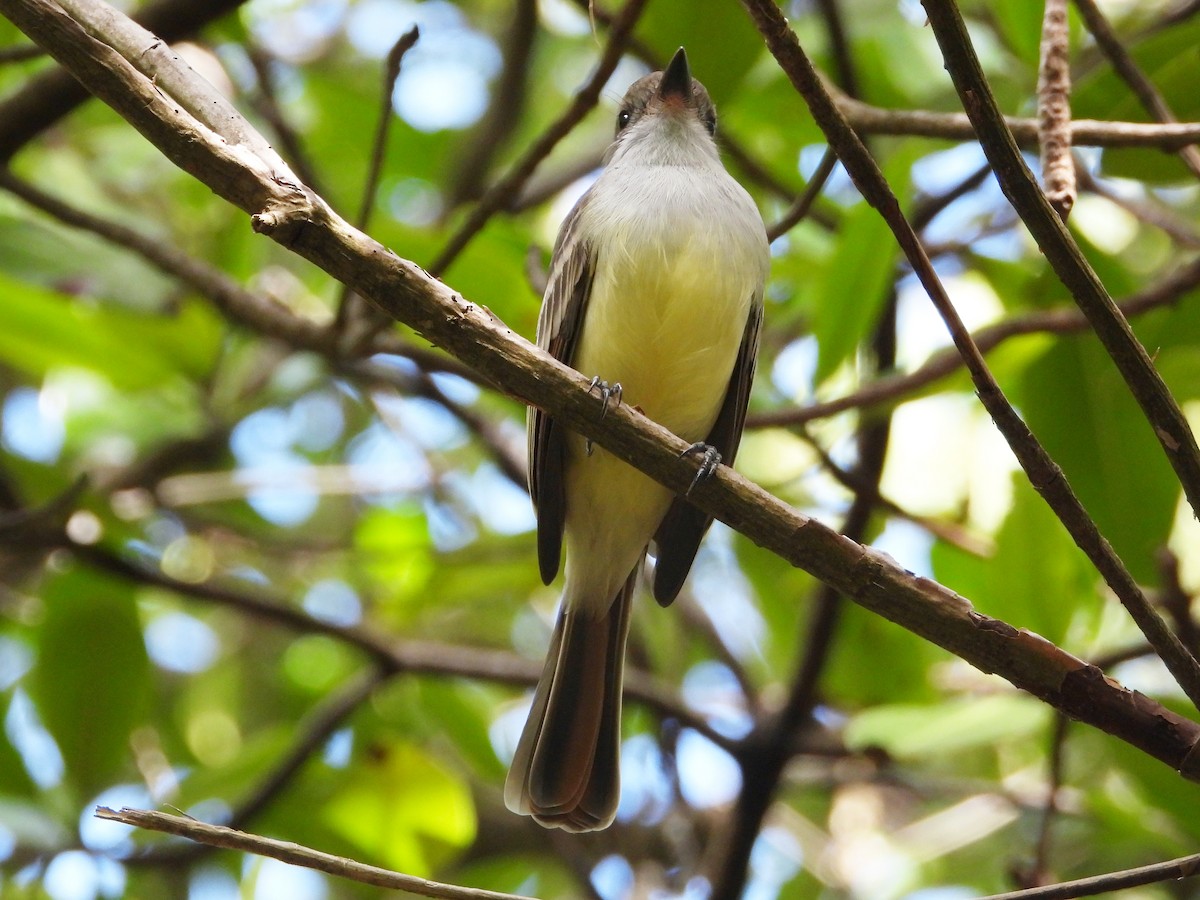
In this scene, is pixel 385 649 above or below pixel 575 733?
above

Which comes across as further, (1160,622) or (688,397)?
(688,397)

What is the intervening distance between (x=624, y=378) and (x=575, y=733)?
2.82 ft

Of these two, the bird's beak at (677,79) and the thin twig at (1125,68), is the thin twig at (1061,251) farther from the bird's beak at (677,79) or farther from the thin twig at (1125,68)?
the bird's beak at (677,79)

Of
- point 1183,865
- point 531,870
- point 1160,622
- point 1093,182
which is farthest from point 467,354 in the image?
point 531,870

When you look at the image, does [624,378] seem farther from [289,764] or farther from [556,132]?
[289,764]

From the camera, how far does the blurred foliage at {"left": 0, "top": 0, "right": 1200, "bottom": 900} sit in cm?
323

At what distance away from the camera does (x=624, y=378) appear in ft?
10.5

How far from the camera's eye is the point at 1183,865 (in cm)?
175

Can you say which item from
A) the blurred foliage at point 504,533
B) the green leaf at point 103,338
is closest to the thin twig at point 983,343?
the blurred foliage at point 504,533

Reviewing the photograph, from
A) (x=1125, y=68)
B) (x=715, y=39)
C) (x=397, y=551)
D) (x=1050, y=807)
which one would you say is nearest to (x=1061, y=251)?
(x=1125, y=68)

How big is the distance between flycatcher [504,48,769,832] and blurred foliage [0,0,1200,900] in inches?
8.7

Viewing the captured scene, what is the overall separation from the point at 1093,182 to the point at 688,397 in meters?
1.25

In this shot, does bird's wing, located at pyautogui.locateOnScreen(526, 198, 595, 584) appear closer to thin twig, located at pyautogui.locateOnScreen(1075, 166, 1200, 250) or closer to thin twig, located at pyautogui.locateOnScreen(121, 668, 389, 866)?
thin twig, located at pyautogui.locateOnScreen(121, 668, 389, 866)

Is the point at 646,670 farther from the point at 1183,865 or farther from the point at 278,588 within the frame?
the point at 1183,865
